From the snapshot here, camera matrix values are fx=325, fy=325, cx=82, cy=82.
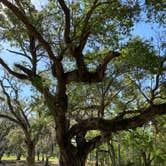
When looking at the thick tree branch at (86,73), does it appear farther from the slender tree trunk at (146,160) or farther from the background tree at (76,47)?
the slender tree trunk at (146,160)

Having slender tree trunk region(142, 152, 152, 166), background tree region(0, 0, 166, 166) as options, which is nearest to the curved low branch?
background tree region(0, 0, 166, 166)

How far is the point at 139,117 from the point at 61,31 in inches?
157

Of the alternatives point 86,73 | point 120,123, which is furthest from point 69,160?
point 86,73

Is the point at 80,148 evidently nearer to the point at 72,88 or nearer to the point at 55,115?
the point at 55,115

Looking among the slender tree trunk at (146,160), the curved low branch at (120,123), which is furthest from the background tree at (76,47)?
the slender tree trunk at (146,160)

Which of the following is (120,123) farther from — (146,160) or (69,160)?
(146,160)

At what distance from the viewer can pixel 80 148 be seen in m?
10.6

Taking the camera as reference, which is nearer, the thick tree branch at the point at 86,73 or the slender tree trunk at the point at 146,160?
the thick tree branch at the point at 86,73

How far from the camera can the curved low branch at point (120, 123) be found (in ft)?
28.9

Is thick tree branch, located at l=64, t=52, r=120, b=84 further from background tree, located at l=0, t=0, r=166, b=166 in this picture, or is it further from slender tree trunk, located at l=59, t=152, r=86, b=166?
slender tree trunk, located at l=59, t=152, r=86, b=166

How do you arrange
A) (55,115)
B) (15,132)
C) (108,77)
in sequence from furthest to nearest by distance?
1. (15,132)
2. (108,77)
3. (55,115)

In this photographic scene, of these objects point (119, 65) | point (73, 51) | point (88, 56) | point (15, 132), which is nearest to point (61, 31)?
point (88, 56)

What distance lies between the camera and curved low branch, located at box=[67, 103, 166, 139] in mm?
8817

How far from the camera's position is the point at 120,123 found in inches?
360
